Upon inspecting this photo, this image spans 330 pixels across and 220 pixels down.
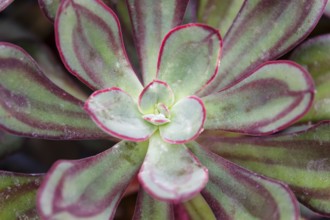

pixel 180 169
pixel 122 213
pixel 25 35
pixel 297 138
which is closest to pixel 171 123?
pixel 180 169

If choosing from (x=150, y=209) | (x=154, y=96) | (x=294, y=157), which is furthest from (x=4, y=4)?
(x=294, y=157)

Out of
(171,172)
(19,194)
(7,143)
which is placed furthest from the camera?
(7,143)

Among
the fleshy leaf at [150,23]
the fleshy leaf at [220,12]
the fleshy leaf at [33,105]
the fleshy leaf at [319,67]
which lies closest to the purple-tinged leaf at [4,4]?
the fleshy leaf at [33,105]

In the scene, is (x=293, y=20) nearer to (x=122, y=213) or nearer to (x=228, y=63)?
(x=228, y=63)

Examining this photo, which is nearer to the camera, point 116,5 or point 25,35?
point 116,5

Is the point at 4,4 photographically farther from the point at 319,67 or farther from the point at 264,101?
the point at 319,67

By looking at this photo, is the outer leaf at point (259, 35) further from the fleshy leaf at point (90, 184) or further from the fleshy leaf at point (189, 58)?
the fleshy leaf at point (90, 184)
